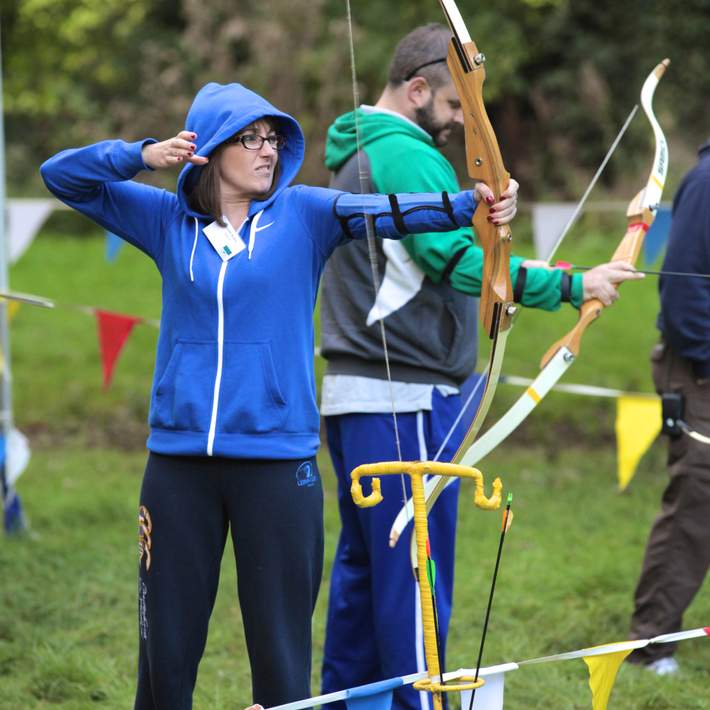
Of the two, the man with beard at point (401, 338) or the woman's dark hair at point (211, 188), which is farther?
the man with beard at point (401, 338)

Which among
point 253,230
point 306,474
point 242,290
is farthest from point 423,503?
point 253,230

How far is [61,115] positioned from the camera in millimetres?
17359

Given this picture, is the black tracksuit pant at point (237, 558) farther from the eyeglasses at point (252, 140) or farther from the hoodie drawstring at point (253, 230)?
the eyeglasses at point (252, 140)

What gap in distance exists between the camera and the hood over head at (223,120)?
2666 millimetres

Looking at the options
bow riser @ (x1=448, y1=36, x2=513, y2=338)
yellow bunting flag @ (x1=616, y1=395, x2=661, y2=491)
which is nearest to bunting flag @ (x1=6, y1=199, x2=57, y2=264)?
yellow bunting flag @ (x1=616, y1=395, x2=661, y2=491)

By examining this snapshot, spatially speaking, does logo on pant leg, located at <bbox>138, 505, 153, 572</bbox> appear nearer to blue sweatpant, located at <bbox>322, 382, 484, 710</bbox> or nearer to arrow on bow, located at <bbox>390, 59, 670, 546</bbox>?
arrow on bow, located at <bbox>390, 59, 670, 546</bbox>

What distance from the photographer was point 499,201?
263 centimetres

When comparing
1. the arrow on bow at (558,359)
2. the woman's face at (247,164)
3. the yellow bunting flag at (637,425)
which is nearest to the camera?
the woman's face at (247,164)

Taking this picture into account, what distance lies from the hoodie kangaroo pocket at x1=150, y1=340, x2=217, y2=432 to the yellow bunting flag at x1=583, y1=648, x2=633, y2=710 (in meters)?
1.05

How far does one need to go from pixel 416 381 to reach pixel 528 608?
5.49 ft

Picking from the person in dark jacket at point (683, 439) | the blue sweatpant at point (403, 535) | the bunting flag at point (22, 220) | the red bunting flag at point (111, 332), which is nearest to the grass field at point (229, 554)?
the person in dark jacket at point (683, 439)

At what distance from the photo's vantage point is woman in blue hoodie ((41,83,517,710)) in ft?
Answer: 8.62

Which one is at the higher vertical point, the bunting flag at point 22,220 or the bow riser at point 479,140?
the bunting flag at point 22,220

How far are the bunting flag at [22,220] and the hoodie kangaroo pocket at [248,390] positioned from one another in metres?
4.16
